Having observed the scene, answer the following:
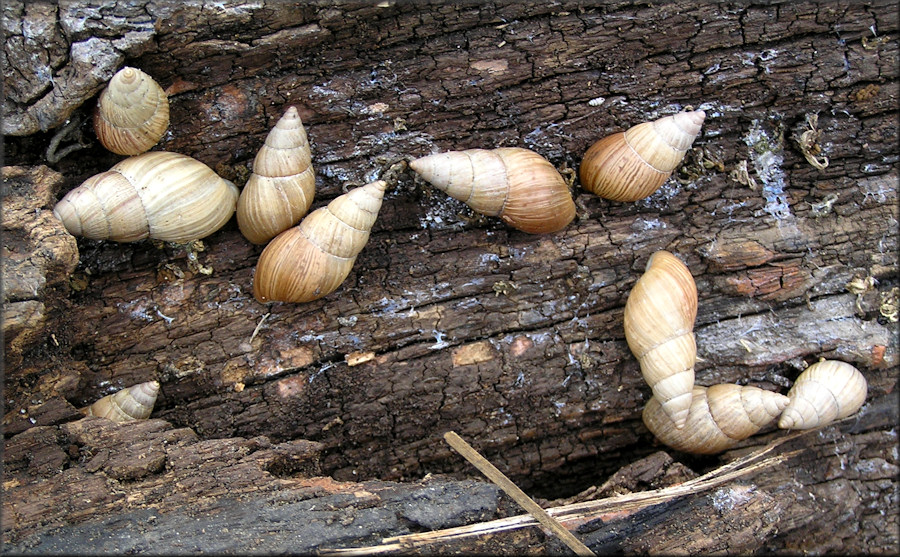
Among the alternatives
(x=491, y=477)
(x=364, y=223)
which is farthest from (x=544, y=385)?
(x=364, y=223)

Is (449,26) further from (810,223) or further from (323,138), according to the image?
(810,223)

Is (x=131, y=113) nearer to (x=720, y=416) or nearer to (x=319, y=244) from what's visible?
(x=319, y=244)

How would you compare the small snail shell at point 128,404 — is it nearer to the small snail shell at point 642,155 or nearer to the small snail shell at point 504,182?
the small snail shell at point 504,182

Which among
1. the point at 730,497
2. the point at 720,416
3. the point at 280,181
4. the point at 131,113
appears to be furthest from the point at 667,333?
the point at 131,113

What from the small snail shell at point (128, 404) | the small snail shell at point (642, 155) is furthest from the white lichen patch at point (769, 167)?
the small snail shell at point (128, 404)

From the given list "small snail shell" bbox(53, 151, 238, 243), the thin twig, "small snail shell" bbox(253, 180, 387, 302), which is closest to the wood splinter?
the thin twig

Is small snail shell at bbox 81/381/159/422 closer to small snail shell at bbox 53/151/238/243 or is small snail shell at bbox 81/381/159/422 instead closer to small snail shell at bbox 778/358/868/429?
small snail shell at bbox 53/151/238/243
